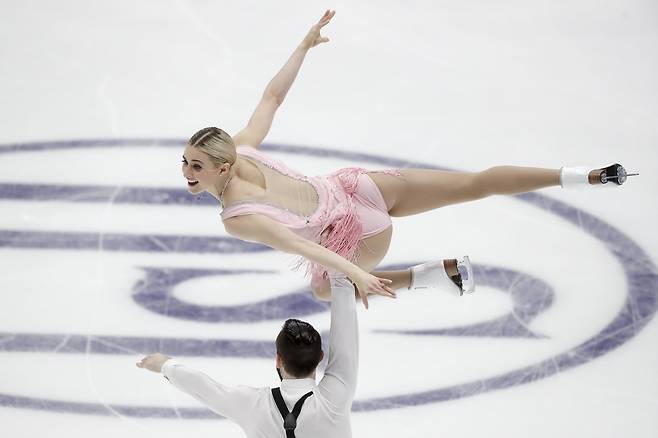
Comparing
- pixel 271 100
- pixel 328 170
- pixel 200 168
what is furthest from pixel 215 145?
pixel 328 170

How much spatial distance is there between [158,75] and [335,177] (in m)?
2.70

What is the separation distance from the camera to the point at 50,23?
6543 millimetres

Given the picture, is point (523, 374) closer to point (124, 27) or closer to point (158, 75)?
point (158, 75)

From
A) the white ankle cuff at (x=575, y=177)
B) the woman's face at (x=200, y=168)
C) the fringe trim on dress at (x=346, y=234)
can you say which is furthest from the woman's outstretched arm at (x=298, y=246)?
the white ankle cuff at (x=575, y=177)

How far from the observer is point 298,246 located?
3.26 metres

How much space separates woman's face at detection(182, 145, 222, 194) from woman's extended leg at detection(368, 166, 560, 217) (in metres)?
0.70

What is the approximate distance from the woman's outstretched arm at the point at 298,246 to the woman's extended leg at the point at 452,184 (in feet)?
1.88

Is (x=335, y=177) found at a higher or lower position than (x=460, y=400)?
higher

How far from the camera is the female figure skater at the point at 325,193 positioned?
11.0 ft

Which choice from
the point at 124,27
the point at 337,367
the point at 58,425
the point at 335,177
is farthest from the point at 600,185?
the point at 124,27

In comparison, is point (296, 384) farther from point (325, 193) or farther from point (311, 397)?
point (325, 193)

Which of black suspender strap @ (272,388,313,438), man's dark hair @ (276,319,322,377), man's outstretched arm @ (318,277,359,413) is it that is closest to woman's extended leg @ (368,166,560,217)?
man's outstretched arm @ (318,277,359,413)

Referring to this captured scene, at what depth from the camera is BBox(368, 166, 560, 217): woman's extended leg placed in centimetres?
369

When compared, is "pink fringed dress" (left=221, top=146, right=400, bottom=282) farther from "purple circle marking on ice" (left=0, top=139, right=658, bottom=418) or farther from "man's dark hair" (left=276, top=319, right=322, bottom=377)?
"purple circle marking on ice" (left=0, top=139, right=658, bottom=418)
